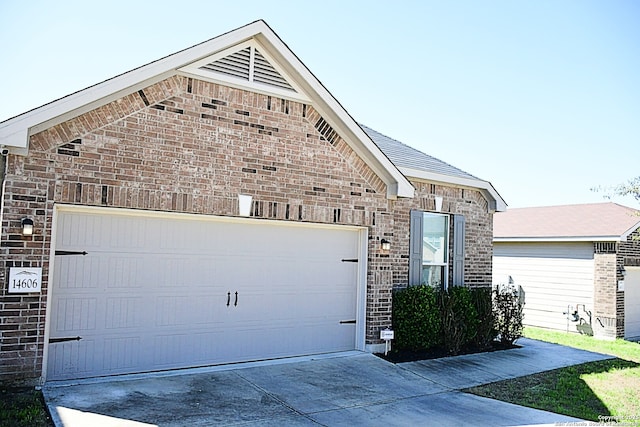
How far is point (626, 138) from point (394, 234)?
453 inches

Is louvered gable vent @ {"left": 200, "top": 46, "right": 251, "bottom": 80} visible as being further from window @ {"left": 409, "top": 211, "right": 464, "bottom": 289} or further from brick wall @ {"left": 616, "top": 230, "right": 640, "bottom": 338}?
brick wall @ {"left": 616, "top": 230, "right": 640, "bottom": 338}

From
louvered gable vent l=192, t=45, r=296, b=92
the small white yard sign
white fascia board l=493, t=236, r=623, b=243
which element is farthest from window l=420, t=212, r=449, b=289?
the small white yard sign

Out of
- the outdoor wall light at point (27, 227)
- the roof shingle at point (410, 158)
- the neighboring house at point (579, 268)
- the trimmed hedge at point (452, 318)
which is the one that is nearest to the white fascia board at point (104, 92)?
the outdoor wall light at point (27, 227)

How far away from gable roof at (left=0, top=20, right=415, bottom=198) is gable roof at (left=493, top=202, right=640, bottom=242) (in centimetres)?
781

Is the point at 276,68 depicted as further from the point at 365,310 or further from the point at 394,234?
the point at 365,310

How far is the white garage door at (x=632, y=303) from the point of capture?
15531 millimetres

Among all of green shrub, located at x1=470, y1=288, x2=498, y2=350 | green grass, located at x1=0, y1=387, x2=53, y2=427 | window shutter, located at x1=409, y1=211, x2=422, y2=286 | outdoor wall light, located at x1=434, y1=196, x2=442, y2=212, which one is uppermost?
outdoor wall light, located at x1=434, y1=196, x2=442, y2=212

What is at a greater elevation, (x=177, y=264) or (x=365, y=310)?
(x=177, y=264)

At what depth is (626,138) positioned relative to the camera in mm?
17312

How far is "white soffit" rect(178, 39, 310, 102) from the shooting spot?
825 centimetres

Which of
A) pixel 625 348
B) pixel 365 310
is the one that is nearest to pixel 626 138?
pixel 625 348

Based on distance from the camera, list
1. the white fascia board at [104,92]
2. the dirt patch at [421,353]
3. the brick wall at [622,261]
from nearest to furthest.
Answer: the white fascia board at [104,92] → the dirt patch at [421,353] → the brick wall at [622,261]

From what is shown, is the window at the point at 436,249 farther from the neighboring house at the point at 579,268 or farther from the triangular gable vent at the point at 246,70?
the neighboring house at the point at 579,268

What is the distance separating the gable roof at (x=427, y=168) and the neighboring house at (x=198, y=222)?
2.36 feet
